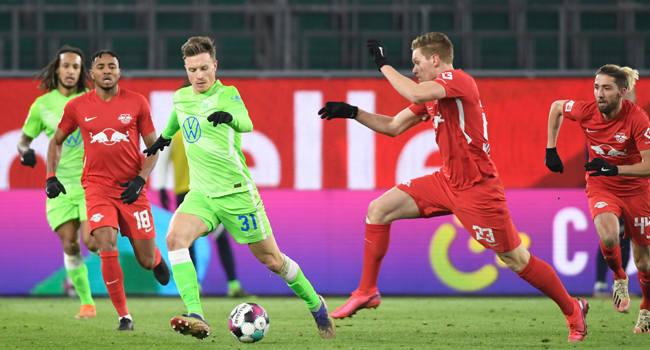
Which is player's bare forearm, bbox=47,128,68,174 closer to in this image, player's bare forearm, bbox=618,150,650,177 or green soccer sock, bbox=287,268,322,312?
green soccer sock, bbox=287,268,322,312

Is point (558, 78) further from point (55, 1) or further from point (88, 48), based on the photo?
point (55, 1)

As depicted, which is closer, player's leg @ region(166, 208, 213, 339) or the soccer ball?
player's leg @ region(166, 208, 213, 339)

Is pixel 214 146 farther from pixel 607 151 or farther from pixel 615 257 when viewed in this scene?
pixel 615 257

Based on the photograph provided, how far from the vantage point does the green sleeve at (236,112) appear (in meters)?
5.83

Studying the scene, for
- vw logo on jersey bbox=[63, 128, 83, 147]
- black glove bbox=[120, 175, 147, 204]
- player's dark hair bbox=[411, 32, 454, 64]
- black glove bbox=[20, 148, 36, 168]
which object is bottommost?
black glove bbox=[120, 175, 147, 204]

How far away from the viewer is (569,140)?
420 inches

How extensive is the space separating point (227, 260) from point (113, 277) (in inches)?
142

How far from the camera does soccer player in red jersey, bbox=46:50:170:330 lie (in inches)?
270

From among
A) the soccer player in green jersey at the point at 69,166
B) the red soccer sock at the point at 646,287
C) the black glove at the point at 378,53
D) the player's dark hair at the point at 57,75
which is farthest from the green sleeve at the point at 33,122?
the red soccer sock at the point at 646,287

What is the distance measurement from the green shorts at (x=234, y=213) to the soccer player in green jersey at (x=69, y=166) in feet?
7.71

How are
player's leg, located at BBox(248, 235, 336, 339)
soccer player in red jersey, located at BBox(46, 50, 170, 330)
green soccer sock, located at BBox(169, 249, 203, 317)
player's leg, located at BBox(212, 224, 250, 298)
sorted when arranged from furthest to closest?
player's leg, located at BBox(212, 224, 250, 298)
soccer player in red jersey, located at BBox(46, 50, 170, 330)
player's leg, located at BBox(248, 235, 336, 339)
green soccer sock, located at BBox(169, 249, 203, 317)

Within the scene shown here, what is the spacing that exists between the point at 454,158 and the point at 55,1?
10364mm

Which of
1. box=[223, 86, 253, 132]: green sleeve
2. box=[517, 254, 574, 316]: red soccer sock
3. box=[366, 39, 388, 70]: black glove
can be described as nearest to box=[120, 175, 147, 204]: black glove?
box=[223, 86, 253, 132]: green sleeve

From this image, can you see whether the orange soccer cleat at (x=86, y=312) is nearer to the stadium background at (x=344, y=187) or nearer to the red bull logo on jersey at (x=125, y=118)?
the red bull logo on jersey at (x=125, y=118)
